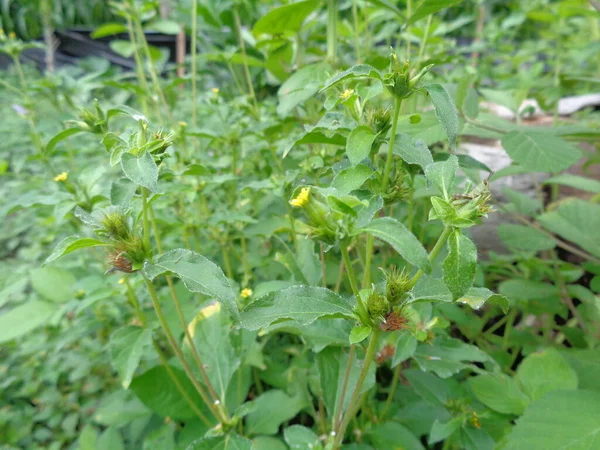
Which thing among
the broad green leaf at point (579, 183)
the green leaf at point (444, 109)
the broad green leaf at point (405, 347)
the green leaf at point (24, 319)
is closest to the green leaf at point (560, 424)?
the broad green leaf at point (405, 347)

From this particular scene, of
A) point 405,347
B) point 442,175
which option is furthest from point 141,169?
point 405,347

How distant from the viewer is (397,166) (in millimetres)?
614

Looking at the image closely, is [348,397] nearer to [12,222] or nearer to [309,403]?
[309,403]

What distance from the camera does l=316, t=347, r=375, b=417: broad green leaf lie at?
27.6 inches

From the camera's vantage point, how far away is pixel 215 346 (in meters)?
0.83

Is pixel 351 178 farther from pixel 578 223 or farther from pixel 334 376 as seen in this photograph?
pixel 578 223

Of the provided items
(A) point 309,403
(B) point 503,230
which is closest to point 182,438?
(A) point 309,403

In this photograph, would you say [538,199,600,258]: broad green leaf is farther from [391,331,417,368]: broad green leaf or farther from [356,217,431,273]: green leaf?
[356,217,431,273]: green leaf

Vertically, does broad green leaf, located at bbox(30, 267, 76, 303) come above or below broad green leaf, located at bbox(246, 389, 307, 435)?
above

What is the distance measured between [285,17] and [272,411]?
85 cm

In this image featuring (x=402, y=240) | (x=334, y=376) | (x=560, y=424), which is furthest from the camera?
(x=334, y=376)

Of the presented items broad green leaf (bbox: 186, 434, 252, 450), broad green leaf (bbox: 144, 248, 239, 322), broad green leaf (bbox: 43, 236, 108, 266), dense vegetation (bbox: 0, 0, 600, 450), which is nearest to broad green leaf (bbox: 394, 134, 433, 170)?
dense vegetation (bbox: 0, 0, 600, 450)

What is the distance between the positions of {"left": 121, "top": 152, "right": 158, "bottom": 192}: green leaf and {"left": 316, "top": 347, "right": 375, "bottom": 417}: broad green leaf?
0.40 metres

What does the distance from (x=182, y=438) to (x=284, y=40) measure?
0.97 m
